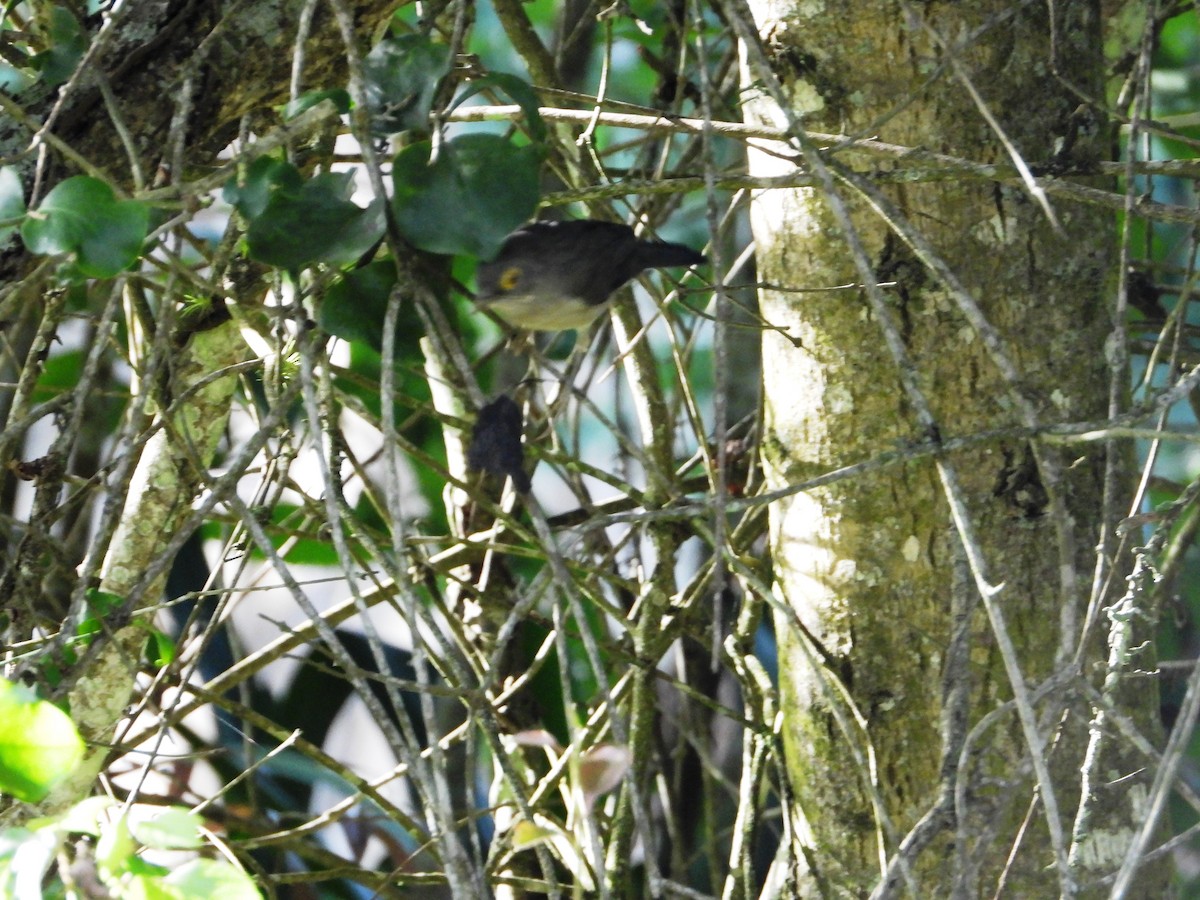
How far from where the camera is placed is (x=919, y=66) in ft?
3.93

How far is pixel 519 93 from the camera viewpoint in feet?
3.16

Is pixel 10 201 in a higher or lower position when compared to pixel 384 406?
higher

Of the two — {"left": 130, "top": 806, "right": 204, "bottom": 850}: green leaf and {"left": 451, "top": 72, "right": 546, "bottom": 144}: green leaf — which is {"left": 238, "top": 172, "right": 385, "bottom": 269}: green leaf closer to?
{"left": 451, "top": 72, "right": 546, "bottom": 144}: green leaf

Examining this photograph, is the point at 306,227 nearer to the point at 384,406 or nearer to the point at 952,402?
the point at 384,406

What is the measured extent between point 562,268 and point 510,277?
1.8 inches

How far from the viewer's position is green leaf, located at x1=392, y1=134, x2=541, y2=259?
0.85 meters

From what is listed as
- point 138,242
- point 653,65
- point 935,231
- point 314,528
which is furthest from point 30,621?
point 653,65

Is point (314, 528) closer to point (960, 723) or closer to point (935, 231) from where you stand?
point (935, 231)

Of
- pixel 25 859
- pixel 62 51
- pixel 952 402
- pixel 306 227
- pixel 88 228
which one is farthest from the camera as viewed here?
pixel 952 402

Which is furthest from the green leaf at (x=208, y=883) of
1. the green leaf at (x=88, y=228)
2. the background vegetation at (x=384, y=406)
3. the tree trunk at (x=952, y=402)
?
the tree trunk at (x=952, y=402)

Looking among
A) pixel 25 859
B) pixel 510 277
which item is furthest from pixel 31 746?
pixel 510 277

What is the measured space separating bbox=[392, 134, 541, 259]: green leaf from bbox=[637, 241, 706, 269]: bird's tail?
0.16 m

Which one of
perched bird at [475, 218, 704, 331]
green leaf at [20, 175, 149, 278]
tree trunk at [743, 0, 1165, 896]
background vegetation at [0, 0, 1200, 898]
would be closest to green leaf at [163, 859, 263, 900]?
background vegetation at [0, 0, 1200, 898]

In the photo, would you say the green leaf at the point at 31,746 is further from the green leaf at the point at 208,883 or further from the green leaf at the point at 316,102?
the green leaf at the point at 316,102
